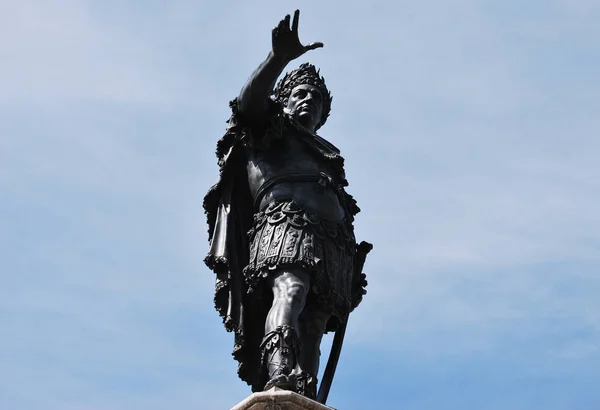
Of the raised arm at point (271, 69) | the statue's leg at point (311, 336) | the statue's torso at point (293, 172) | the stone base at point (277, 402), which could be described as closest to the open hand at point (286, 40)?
the raised arm at point (271, 69)

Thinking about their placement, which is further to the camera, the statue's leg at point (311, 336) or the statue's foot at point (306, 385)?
the statue's leg at point (311, 336)

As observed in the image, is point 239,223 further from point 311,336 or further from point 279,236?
point 311,336

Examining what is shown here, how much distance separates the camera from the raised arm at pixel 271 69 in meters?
11.0

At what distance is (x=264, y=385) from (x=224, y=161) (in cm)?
224

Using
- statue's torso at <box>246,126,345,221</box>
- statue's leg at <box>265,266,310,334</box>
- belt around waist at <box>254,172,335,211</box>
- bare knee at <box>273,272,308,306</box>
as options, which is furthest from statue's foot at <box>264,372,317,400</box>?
belt around waist at <box>254,172,335,211</box>

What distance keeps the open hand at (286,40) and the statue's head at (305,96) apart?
4.15 feet

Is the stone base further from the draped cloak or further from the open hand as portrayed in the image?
the open hand

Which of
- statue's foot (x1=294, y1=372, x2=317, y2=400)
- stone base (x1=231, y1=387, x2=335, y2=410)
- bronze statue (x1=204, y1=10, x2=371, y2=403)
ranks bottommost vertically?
stone base (x1=231, y1=387, x2=335, y2=410)

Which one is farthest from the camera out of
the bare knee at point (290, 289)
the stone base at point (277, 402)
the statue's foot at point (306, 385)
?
the bare knee at point (290, 289)

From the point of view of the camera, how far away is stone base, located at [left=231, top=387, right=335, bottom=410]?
9.62 meters

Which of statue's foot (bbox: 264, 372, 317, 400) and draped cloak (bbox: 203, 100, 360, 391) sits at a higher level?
draped cloak (bbox: 203, 100, 360, 391)

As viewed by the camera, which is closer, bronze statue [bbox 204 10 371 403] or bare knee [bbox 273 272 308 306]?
bare knee [bbox 273 272 308 306]

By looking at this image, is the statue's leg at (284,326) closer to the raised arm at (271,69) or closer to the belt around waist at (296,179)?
the belt around waist at (296,179)

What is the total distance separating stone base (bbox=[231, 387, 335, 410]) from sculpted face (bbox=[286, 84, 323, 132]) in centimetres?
338
